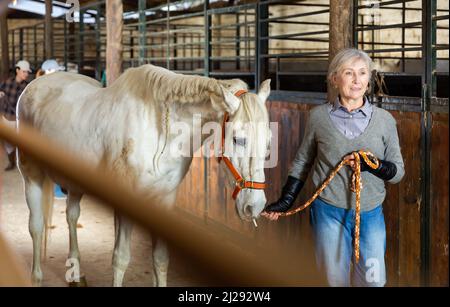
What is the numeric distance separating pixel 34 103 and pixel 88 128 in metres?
0.83

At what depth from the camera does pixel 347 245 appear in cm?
248

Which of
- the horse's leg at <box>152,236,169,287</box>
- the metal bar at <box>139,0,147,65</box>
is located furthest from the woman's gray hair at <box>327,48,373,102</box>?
the metal bar at <box>139,0,147,65</box>

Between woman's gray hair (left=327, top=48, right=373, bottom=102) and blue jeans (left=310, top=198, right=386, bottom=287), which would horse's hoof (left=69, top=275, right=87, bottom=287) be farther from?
woman's gray hair (left=327, top=48, right=373, bottom=102)

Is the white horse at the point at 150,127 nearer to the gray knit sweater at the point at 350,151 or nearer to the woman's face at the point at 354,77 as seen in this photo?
the gray knit sweater at the point at 350,151

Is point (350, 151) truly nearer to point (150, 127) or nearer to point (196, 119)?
point (196, 119)

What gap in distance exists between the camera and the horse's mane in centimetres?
311

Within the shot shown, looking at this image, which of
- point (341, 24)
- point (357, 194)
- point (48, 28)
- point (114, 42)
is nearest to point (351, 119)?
point (357, 194)

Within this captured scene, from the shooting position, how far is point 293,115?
14.2ft

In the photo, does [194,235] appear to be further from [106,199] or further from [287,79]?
[287,79]

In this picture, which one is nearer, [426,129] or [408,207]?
[426,129]

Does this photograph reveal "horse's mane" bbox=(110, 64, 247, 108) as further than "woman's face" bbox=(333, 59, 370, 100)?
Yes

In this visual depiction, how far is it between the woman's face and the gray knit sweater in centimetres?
11

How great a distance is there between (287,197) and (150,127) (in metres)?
0.99
